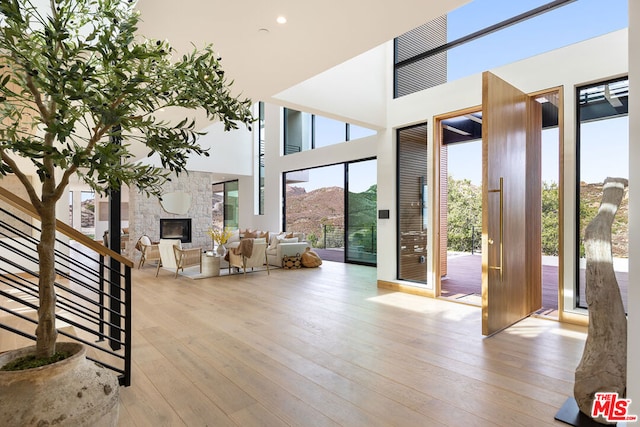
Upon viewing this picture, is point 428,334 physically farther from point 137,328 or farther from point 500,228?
point 137,328

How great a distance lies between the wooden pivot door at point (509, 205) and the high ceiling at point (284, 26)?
4.67 ft

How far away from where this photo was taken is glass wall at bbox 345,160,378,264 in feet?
28.4

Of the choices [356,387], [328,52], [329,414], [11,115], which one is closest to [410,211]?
[328,52]

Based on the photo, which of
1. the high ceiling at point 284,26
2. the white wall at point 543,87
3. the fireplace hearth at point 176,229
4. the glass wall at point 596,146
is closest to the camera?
the high ceiling at point 284,26

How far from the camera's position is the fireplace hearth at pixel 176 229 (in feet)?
34.1

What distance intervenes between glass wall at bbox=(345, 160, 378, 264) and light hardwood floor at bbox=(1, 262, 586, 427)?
Result: 11.8 feet

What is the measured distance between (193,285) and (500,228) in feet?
16.7

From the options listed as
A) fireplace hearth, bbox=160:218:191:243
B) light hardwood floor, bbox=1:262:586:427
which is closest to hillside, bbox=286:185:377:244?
fireplace hearth, bbox=160:218:191:243

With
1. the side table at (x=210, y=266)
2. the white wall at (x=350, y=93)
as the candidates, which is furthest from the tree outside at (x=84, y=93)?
the side table at (x=210, y=266)

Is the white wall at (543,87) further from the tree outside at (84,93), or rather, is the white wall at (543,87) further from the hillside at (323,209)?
the tree outside at (84,93)

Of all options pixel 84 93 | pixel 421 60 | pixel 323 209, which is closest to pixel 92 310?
pixel 84 93

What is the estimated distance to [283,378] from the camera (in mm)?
2734

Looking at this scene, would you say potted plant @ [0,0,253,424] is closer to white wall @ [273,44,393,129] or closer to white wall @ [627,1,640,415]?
white wall @ [627,1,640,415]

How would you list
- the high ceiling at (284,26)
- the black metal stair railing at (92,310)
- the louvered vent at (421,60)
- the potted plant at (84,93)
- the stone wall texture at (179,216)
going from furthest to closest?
1. the stone wall texture at (179,216)
2. the louvered vent at (421,60)
3. the high ceiling at (284,26)
4. the black metal stair railing at (92,310)
5. the potted plant at (84,93)
